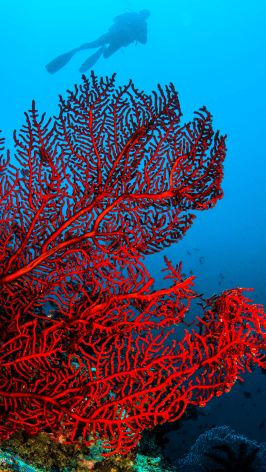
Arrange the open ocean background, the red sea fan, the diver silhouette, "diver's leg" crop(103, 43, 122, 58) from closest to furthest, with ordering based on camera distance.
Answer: the red sea fan
the diver silhouette
"diver's leg" crop(103, 43, 122, 58)
the open ocean background

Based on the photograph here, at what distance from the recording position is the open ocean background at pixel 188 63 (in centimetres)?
10750

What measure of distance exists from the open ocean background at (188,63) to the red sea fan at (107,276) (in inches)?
3722

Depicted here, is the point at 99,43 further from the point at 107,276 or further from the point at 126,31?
the point at 107,276

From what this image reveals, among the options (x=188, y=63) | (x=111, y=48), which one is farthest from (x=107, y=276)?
(x=188, y=63)

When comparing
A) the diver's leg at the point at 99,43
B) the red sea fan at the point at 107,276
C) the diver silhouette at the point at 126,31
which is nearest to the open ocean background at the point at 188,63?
the diver's leg at the point at 99,43

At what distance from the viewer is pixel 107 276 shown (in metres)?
3.52

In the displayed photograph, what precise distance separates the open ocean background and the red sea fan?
94541 millimetres

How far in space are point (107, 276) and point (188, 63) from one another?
138 metres

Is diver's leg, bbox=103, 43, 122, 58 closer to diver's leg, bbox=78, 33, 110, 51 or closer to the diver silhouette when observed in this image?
the diver silhouette

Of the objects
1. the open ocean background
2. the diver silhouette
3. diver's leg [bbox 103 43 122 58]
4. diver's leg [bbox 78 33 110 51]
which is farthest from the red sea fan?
the open ocean background

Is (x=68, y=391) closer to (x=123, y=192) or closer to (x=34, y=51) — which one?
(x=123, y=192)

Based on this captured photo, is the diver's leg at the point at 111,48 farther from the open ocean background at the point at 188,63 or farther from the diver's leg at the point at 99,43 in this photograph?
the open ocean background at the point at 188,63

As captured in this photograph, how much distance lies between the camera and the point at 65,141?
13.4 feet

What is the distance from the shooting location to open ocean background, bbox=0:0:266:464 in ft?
353
